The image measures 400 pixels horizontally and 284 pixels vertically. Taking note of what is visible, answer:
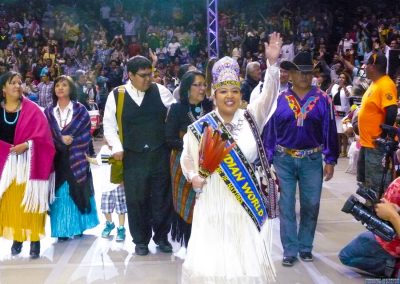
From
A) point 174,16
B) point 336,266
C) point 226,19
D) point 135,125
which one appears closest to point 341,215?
point 336,266

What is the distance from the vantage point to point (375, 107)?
596cm

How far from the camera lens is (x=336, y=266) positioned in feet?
16.6

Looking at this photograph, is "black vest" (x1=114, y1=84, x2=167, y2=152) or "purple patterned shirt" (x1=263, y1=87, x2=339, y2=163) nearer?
"purple patterned shirt" (x1=263, y1=87, x2=339, y2=163)

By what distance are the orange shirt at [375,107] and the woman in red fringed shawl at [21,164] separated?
3.03 metres

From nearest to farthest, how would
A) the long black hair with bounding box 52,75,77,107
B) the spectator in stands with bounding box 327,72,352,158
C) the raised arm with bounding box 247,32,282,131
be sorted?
the raised arm with bounding box 247,32,282,131, the long black hair with bounding box 52,75,77,107, the spectator in stands with bounding box 327,72,352,158

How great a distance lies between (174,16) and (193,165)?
18.7 m

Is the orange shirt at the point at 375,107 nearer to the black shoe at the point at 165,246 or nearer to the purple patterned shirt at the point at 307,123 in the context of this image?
the purple patterned shirt at the point at 307,123

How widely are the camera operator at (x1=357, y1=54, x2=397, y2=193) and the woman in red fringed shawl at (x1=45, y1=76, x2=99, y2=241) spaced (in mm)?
2759

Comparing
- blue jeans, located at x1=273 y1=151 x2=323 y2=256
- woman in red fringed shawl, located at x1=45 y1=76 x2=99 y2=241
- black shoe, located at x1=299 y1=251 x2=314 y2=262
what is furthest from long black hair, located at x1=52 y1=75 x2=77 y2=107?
black shoe, located at x1=299 y1=251 x2=314 y2=262

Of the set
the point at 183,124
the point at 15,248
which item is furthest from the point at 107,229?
the point at 183,124

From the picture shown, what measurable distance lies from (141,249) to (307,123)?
184cm

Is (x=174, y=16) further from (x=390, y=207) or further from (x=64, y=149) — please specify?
(x=390, y=207)

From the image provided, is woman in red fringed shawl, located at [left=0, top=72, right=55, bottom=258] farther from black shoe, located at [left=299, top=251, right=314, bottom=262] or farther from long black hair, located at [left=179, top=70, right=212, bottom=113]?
black shoe, located at [left=299, top=251, right=314, bottom=262]

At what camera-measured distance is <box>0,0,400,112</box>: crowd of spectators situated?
17.8 metres
